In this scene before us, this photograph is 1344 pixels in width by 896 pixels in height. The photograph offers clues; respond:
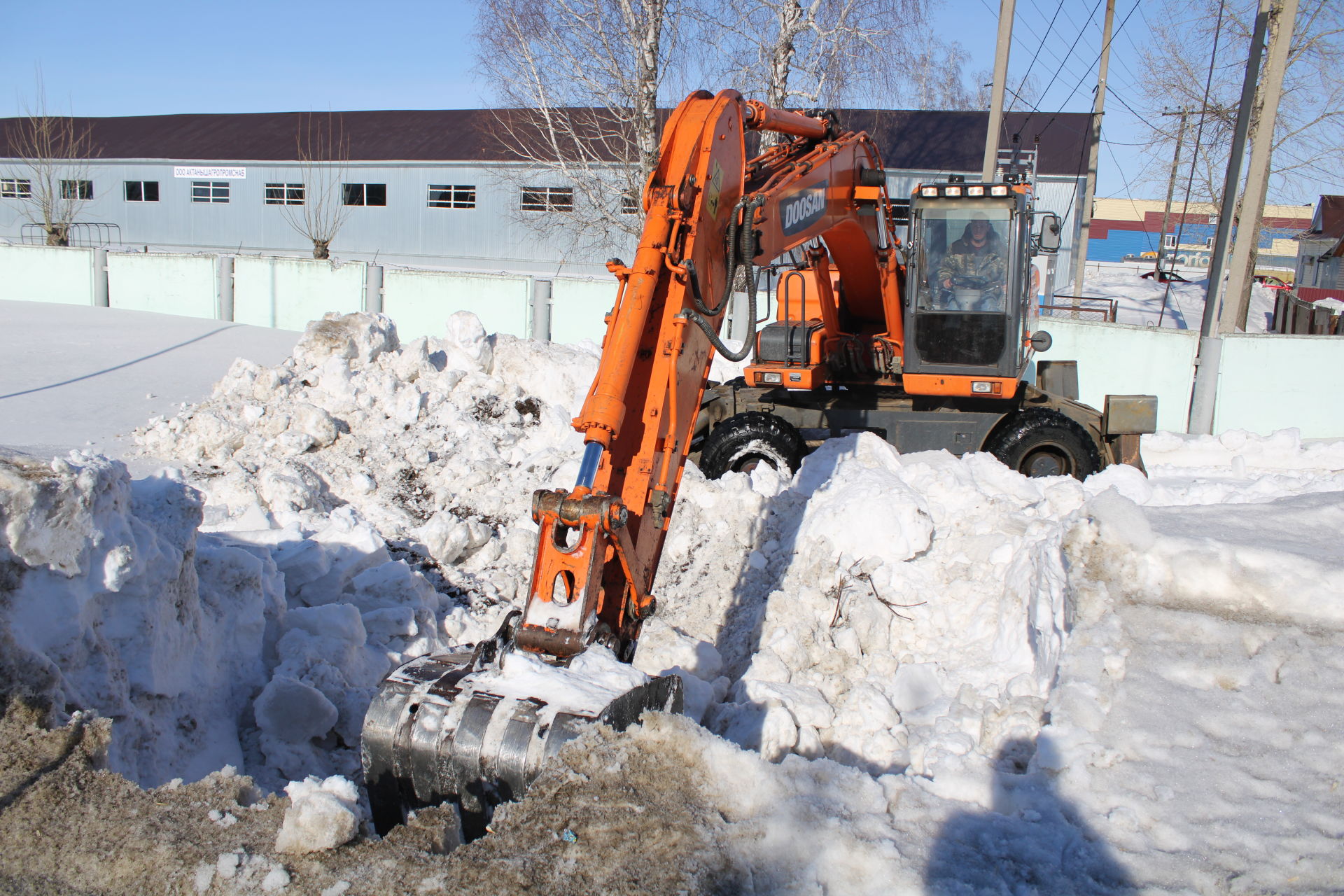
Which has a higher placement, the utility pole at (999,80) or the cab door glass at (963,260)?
the utility pole at (999,80)

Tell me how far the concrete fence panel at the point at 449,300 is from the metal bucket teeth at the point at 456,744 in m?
11.6

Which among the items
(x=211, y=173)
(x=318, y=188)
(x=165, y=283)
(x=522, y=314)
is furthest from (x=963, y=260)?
(x=211, y=173)

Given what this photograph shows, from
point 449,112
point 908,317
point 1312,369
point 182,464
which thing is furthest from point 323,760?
point 449,112

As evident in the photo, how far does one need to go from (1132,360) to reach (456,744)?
36.3 ft

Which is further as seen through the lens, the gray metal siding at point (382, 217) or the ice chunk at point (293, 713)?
the gray metal siding at point (382, 217)

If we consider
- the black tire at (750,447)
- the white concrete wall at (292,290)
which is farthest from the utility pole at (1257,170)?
the white concrete wall at (292,290)

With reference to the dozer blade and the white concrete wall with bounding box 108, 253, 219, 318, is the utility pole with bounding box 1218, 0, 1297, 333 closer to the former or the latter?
the dozer blade

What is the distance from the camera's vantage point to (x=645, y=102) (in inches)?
639

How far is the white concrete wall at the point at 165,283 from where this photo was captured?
1714 centimetres

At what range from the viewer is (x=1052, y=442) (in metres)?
8.08

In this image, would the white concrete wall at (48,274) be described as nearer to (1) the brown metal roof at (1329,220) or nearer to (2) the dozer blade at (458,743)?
(2) the dozer blade at (458,743)

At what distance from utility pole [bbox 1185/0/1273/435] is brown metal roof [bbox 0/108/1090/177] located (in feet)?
32.8

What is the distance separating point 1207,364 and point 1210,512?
688cm

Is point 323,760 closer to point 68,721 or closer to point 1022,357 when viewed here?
point 68,721
